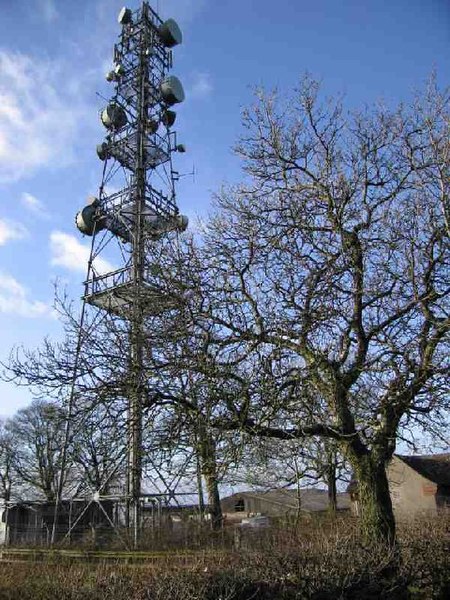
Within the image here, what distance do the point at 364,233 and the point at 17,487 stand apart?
45.0 m

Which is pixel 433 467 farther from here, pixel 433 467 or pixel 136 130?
pixel 136 130

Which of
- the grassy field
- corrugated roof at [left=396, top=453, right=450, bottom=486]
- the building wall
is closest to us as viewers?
the grassy field

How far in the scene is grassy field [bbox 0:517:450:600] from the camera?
5.96 metres

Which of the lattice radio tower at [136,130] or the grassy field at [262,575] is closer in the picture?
the grassy field at [262,575]

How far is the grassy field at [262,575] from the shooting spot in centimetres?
596

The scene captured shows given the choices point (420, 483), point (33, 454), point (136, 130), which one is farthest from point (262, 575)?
point (33, 454)

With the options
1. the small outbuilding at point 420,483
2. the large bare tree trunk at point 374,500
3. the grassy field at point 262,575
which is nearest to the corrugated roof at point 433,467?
the small outbuilding at point 420,483

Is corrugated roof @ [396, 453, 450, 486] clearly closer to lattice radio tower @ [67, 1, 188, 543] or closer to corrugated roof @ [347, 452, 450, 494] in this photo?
corrugated roof @ [347, 452, 450, 494]

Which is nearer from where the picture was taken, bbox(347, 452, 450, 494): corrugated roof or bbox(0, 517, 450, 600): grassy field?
bbox(0, 517, 450, 600): grassy field

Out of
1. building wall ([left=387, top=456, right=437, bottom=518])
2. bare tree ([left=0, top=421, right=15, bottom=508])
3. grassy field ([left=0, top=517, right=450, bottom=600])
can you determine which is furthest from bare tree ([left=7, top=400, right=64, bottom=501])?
grassy field ([left=0, top=517, right=450, bottom=600])

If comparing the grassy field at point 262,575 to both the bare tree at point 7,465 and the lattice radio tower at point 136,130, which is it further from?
the bare tree at point 7,465

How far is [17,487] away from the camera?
46594mm

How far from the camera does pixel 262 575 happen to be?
6852mm

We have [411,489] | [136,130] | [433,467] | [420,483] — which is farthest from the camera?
[433,467]
